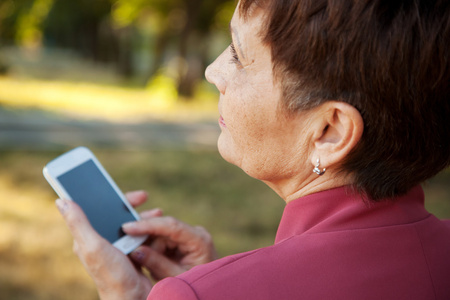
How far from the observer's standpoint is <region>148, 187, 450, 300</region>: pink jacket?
107cm

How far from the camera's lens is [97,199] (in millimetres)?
1979

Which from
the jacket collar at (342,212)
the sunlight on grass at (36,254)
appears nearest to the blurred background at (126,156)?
the sunlight on grass at (36,254)

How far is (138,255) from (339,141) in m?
1.00

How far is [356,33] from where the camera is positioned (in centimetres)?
111

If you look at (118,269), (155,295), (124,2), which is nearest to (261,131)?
(155,295)

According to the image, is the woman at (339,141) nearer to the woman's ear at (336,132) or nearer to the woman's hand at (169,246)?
the woman's ear at (336,132)

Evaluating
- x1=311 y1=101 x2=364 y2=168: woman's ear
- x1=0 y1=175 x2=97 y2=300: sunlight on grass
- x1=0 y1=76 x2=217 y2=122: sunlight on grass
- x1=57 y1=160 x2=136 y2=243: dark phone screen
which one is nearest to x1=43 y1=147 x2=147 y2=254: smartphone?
x1=57 y1=160 x2=136 y2=243: dark phone screen

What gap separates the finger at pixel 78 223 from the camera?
1.74 metres

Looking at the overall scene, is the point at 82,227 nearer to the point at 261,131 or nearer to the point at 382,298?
the point at 261,131

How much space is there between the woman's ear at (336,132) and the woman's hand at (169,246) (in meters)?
0.84

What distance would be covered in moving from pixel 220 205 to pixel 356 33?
5992mm

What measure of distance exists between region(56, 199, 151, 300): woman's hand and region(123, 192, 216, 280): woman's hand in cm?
18

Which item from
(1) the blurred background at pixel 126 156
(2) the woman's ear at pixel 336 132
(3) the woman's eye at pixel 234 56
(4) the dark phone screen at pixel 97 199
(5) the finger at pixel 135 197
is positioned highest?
(3) the woman's eye at pixel 234 56

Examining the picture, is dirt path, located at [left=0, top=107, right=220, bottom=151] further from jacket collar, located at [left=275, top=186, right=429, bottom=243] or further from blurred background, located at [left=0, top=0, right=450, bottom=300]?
jacket collar, located at [left=275, top=186, right=429, bottom=243]
